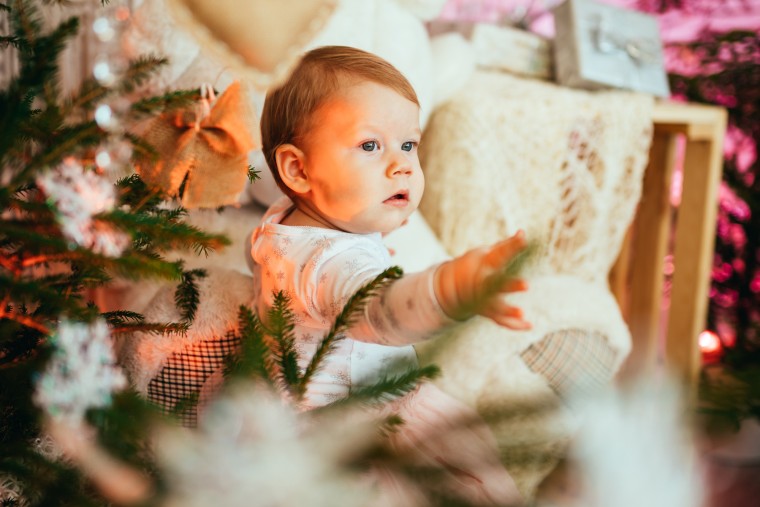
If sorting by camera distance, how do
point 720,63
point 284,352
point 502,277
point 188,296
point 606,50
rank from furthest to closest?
point 720,63 → point 606,50 → point 188,296 → point 284,352 → point 502,277

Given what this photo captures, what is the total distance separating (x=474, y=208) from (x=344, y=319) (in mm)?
721

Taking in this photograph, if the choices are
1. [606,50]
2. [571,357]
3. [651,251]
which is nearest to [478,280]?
[571,357]

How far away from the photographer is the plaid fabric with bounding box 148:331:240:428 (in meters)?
0.76

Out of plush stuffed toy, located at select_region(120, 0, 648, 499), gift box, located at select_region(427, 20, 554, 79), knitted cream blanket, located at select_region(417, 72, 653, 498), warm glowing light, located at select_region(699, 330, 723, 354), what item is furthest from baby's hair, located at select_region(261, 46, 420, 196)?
warm glowing light, located at select_region(699, 330, 723, 354)

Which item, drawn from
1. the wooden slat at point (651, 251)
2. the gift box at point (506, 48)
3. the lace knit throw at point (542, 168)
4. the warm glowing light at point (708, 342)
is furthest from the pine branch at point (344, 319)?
the warm glowing light at point (708, 342)

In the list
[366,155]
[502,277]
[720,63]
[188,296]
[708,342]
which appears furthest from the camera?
[708,342]

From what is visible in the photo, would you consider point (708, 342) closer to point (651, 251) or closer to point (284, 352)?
point (651, 251)

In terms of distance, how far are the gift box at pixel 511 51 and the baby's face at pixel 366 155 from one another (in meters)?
0.80

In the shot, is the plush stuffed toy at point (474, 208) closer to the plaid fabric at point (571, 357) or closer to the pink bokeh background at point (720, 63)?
the plaid fabric at point (571, 357)

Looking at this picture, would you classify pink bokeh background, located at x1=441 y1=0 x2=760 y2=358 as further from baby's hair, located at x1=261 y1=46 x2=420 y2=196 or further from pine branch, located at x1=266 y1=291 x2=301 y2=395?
pine branch, located at x1=266 y1=291 x2=301 y2=395

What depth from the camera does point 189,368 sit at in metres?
0.76

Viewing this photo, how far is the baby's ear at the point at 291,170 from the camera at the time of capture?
24.3 inches

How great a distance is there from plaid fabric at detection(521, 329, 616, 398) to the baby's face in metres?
0.48

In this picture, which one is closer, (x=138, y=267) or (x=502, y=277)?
(x=502, y=277)
